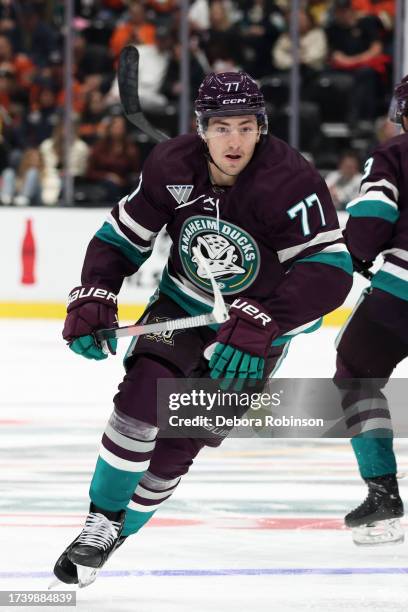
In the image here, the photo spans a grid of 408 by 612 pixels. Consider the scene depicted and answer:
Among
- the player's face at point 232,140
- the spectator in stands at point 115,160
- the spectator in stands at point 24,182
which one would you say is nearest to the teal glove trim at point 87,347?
the player's face at point 232,140

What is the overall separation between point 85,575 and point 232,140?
3.05 feet

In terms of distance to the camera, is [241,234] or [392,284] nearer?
[241,234]

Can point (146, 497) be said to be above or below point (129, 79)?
below

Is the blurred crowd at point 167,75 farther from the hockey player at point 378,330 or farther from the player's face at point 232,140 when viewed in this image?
the player's face at point 232,140

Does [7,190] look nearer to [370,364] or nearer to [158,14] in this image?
[158,14]

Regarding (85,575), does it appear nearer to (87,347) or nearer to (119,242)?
(87,347)

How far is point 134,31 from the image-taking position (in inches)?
403

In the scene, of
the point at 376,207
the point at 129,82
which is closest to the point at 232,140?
the point at 376,207

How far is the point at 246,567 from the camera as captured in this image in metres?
3.44

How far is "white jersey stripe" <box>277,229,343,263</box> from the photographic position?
10.6ft

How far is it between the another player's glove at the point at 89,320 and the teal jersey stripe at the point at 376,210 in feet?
2.35

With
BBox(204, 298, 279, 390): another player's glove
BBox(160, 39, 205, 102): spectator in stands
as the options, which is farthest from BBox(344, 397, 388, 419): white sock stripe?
BBox(160, 39, 205, 102): spectator in stands

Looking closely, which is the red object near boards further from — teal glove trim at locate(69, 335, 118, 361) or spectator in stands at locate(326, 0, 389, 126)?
teal glove trim at locate(69, 335, 118, 361)

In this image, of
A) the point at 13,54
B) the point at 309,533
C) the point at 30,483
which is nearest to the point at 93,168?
the point at 13,54
